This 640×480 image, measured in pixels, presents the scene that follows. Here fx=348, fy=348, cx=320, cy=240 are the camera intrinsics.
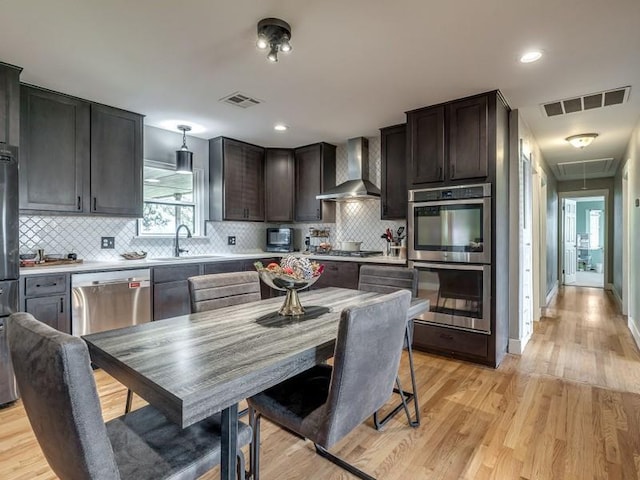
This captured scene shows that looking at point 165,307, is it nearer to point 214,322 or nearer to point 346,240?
point 214,322

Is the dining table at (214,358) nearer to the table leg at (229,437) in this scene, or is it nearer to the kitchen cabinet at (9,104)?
the table leg at (229,437)

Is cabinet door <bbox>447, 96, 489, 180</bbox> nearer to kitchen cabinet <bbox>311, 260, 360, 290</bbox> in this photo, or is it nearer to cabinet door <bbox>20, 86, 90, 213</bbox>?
kitchen cabinet <bbox>311, 260, 360, 290</bbox>

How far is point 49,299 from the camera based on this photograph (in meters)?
2.72

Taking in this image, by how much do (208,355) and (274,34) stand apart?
179 centimetres

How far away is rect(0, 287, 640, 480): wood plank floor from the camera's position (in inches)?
69.8

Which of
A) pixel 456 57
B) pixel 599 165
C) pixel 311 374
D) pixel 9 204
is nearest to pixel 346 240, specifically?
pixel 456 57

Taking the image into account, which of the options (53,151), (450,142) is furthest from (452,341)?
(53,151)

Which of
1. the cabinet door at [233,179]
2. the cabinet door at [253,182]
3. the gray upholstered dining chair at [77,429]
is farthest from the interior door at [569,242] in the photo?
the gray upholstered dining chair at [77,429]

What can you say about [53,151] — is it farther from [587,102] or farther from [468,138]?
[587,102]

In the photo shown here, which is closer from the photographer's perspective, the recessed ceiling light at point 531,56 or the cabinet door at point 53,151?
the recessed ceiling light at point 531,56

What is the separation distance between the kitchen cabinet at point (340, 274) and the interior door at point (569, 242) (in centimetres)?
674

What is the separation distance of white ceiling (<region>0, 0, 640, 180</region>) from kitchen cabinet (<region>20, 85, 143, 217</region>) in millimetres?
170

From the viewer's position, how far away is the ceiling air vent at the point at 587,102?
9.89ft

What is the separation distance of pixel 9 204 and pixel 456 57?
10.7ft
